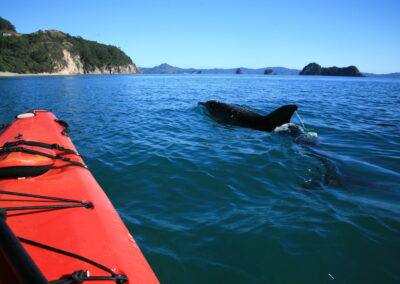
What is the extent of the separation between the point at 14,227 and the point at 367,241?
16.6 feet

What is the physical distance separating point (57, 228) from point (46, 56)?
13030 centimetres

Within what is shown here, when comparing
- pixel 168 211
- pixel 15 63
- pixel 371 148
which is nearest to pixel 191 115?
pixel 371 148

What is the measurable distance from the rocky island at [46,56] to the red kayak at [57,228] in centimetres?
9383

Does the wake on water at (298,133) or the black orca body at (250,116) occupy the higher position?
the black orca body at (250,116)

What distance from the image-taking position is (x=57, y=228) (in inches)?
106

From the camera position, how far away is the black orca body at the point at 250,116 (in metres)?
9.96

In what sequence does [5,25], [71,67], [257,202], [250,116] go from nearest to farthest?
[257,202], [250,116], [71,67], [5,25]

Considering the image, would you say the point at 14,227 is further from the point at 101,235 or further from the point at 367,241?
the point at 367,241

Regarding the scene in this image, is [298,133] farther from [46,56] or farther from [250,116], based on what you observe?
[46,56]

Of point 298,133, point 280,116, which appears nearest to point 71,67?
point 280,116

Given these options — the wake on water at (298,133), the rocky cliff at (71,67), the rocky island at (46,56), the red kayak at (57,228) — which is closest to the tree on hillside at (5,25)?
the rocky island at (46,56)

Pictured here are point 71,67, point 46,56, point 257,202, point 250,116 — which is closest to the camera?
point 257,202

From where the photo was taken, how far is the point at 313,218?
4.51 metres

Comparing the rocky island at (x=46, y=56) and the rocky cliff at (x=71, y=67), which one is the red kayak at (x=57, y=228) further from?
the rocky cliff at (x=71, y=67)
